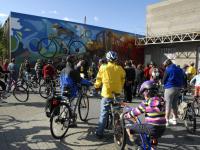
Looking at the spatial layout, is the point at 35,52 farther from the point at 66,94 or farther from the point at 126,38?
the point at 66,94

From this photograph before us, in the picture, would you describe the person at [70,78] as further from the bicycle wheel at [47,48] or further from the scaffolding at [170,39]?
the scaffolding at [170,39]

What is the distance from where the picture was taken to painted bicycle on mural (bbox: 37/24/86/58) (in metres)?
27.8

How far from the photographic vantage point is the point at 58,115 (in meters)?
7.05

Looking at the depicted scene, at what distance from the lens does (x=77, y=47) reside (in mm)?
30234

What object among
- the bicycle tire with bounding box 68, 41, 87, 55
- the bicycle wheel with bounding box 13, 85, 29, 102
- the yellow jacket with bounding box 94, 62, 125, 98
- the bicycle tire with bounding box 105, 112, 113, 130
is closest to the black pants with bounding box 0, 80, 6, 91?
the bicycle wheel with bounding box 13, 85, 29, 102

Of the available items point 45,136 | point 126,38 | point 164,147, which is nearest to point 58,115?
point 45,136

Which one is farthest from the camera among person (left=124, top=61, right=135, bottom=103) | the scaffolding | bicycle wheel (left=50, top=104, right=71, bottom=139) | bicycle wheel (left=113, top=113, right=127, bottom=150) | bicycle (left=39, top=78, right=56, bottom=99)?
the scaffolding

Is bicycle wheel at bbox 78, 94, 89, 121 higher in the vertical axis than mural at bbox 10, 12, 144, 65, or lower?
lower

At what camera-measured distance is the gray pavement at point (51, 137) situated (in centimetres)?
654

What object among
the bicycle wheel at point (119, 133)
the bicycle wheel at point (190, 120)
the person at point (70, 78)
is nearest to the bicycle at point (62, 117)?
the person at point (70, 78)

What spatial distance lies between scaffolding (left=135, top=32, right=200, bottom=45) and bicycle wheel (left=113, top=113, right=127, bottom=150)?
23.2 meters

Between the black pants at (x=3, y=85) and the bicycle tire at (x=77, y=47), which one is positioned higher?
the bicycle tire at (x=77, y=47)

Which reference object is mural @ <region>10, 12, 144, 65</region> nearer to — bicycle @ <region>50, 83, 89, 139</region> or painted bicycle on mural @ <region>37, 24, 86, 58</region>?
painted bicycle on mural @ <region>37, 24, 86, 58</region>

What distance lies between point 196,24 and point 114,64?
85.4ft
